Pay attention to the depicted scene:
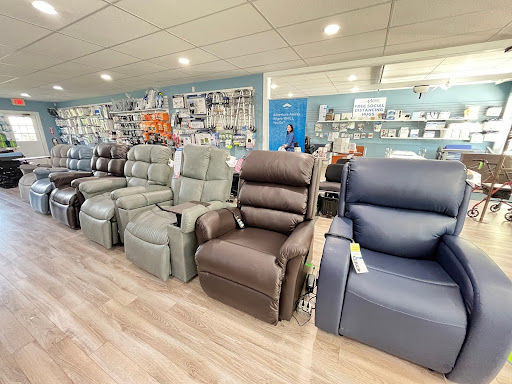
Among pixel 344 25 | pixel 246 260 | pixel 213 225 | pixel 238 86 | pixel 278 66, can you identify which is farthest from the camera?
pixel 238 86

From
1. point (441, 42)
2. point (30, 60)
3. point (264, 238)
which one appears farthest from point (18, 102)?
point (441, 42)

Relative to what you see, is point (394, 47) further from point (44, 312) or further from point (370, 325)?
point (44, 312)

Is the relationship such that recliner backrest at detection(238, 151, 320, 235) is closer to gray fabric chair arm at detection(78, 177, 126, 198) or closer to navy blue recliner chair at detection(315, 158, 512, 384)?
navy blue recliner chair at detection(315, 158, 512, 384)

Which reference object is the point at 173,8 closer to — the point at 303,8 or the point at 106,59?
the point at 303,8

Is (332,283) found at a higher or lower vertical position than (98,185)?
lower

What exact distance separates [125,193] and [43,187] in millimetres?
2080

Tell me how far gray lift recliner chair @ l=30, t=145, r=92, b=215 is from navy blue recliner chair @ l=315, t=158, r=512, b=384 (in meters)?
4.11

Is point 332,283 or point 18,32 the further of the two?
point 18,32

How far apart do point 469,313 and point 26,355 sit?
7.95ft

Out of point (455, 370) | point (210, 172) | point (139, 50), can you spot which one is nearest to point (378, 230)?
point (455, 370)

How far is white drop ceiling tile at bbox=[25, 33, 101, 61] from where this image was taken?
236cm

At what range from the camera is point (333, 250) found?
1.17 meters

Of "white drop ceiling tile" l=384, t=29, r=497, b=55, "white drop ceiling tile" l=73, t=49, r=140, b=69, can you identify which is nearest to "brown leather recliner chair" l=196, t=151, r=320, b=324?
"white drop ceiling tile" l=384, t=29, r=497, b=55

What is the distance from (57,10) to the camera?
1.79 m
